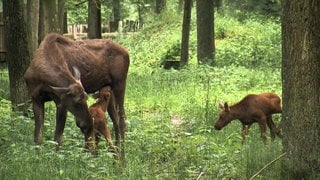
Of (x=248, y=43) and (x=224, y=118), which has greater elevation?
(x=248, y=43)

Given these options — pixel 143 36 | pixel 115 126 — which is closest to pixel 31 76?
pixel 115 126

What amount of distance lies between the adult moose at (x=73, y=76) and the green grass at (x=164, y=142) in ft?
1.31

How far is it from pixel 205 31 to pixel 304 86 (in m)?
16.3

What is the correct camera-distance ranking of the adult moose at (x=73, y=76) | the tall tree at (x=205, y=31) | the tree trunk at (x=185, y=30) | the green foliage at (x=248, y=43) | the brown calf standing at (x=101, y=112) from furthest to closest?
1. the tall tree at (x=205, y=31)
2. the green foliage at (x=248, y=43)
3. the tree trunk at (x=185, y=30)
4. the brown calf standing at (x=101, y=112)
5. the adult moose at (x=73, y=76)

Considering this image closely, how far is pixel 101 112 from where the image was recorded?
9.33 m

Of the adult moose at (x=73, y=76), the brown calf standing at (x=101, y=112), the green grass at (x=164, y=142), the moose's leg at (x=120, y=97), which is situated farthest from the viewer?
the moose's leg at (x=120, y=97)

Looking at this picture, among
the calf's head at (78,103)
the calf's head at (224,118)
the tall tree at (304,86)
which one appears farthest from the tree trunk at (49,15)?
the tall tree at (304,86)

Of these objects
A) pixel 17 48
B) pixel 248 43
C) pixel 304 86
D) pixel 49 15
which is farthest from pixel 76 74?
pixel 248 43

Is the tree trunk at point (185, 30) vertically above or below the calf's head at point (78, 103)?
above

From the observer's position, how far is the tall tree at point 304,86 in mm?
6492

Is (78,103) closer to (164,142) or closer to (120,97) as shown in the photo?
(164,142)

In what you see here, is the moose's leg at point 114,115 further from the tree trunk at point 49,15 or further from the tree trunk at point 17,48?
the tree trunk at point 49,15

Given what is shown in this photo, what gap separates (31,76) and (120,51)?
6.82ft

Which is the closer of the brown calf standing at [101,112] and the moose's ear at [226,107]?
the brown calf standing at [101,112]
